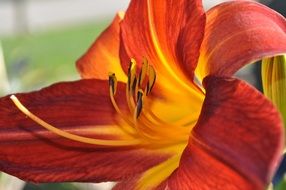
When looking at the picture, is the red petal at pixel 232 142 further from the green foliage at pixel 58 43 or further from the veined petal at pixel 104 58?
the green foliage at pixel 58 43

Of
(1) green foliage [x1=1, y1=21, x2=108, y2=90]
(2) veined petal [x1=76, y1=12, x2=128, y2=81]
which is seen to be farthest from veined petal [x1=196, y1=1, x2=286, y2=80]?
(1) green foliage [x1=1, y1=21, x2=108, y2=90]

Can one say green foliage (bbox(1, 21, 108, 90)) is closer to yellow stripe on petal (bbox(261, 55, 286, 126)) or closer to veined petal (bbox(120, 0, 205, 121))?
veined petal (bbox(120, 0, 205, 121))

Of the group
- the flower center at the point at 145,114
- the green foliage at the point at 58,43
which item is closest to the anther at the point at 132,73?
the flower center at the point at 145,114

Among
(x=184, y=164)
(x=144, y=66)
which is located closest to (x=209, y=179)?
(x=184, y=164)

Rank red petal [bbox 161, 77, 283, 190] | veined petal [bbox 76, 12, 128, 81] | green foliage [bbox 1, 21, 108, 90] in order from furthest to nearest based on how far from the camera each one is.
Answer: green foliage [bbox 1, 21, 108, 90] → veined petal [bbox 76, 12, 128, 81] → red petal [bbox 161, 77, 283, 190]

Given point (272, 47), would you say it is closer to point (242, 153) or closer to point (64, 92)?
point (242, 153)

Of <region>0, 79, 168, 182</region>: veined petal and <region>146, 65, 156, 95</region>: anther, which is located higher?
<region>146, 65, 156, 95</region>: anther

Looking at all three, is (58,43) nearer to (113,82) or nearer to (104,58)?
(104,58)
